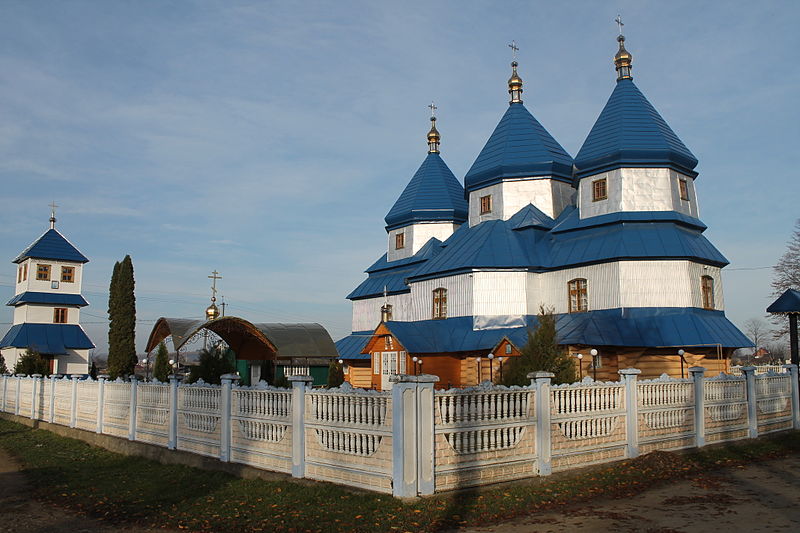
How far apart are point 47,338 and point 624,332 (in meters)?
32.9

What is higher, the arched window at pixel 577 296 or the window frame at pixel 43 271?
the window frame at pixel 43 271

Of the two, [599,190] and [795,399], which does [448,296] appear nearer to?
[599,190]

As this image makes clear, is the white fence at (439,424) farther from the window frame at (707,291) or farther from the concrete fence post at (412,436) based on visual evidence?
the window frame at (707,291)

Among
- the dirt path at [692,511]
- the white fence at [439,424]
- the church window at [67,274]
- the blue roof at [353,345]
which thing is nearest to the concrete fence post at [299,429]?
the white fence at [439,424]

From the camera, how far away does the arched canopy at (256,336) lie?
25.7 m

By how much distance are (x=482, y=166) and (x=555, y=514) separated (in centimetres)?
2247

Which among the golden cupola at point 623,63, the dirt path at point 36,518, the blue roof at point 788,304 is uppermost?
the golden cupola at point 623,63

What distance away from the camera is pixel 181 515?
8250 millimetres

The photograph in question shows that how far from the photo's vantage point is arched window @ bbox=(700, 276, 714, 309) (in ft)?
75.4

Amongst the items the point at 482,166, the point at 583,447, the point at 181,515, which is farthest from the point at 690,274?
the point at 181,515

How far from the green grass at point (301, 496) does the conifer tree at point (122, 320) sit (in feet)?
70.7

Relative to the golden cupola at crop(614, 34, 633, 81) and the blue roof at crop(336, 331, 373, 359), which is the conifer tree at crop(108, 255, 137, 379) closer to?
the blue roof at crop(336, 331, 373, 359)

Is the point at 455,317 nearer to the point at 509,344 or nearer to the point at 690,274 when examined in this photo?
the point at 509,344

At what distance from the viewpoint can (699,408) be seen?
12180 millimetres
